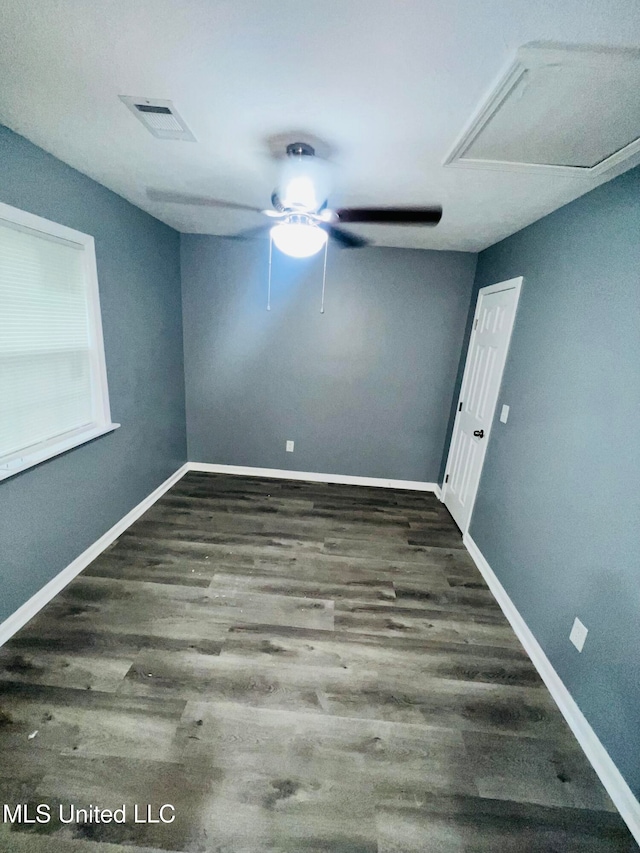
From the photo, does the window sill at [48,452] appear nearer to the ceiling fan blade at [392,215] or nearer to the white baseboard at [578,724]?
the ceiling fan blade at [392,215]

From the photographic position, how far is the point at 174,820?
3.79ft

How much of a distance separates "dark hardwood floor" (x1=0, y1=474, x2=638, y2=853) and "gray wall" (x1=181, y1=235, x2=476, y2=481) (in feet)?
4.72

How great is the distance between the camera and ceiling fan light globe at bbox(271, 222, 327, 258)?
1497 mm

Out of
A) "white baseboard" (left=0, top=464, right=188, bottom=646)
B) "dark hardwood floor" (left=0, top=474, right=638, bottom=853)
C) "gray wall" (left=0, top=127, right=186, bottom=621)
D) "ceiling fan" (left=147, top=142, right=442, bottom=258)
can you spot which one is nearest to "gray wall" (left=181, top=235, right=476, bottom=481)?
"gray wall" (left=0, top=127, right=186, bottom=621)

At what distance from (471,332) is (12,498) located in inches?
137

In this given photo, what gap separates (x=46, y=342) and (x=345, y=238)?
2326 mm

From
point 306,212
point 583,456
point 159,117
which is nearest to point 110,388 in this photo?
point 159,117

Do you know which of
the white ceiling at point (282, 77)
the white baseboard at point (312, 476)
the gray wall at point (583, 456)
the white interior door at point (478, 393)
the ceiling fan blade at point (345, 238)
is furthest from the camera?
the white baseboard at point (312, 476)

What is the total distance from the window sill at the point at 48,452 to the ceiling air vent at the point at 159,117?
1.65 metres

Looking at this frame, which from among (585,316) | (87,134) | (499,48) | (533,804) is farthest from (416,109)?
(533,804)

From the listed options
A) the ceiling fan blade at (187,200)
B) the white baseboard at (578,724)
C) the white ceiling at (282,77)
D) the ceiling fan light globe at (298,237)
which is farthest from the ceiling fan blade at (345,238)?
the white baseboard at (578,724)

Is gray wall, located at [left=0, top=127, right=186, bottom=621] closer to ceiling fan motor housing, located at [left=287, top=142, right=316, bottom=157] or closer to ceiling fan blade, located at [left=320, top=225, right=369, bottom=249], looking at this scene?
ceiling fan motor housing, located at [left=287, top=142, right=316, bottom=157]

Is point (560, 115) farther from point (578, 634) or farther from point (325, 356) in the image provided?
point (325, 356)

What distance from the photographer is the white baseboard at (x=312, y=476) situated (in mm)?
3721
